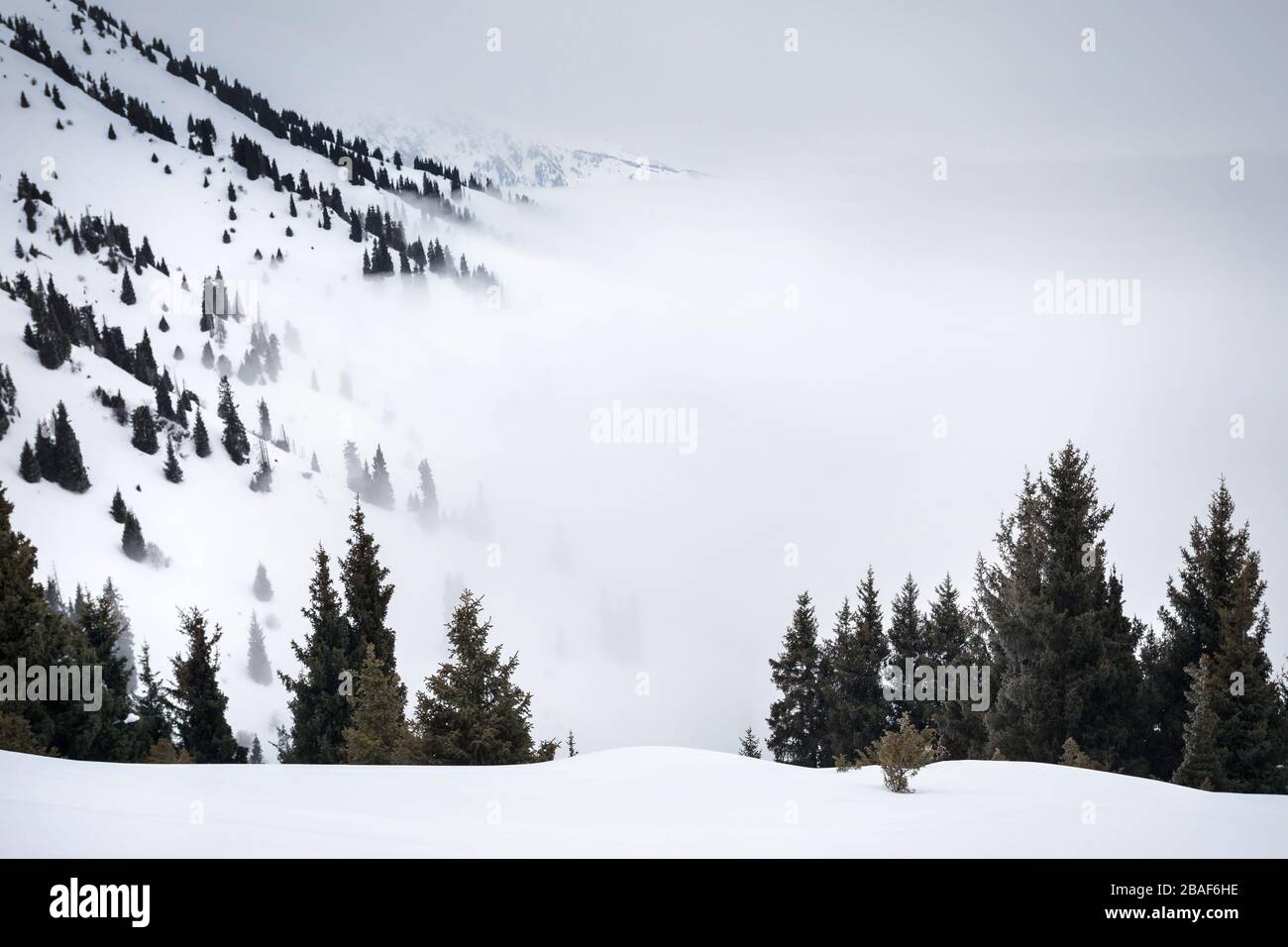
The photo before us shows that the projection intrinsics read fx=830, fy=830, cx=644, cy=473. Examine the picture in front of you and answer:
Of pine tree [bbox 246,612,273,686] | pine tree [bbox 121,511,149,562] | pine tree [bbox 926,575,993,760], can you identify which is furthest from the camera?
pine tree [bbox 121,511,149,562]

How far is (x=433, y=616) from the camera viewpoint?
83875 mm

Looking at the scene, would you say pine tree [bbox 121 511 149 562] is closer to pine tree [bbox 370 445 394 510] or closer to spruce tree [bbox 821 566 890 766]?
pine tree [bbox 370 445 394 510]

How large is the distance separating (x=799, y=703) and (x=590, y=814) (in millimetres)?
30447

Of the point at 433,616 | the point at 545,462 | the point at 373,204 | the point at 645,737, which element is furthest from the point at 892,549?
the point at 373,204

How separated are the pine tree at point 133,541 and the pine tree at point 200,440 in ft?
54.1

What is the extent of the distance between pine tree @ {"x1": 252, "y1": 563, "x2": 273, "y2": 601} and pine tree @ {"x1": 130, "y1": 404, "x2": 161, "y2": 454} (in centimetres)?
1573

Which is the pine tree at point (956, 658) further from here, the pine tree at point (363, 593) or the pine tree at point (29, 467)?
the pine tree at point (29, 467)

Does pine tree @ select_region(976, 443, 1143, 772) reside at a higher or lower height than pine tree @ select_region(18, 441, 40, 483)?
lower

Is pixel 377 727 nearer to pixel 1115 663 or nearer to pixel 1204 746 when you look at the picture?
pixel 1204 746

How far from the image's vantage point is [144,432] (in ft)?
240

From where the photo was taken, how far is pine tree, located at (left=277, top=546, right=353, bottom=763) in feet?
82.7

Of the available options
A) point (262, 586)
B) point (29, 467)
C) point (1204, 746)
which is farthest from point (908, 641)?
point (29, 467)

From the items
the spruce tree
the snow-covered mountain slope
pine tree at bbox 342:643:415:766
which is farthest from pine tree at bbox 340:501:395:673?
the snow-covered mountain slope

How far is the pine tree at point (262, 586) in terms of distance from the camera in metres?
68.9
